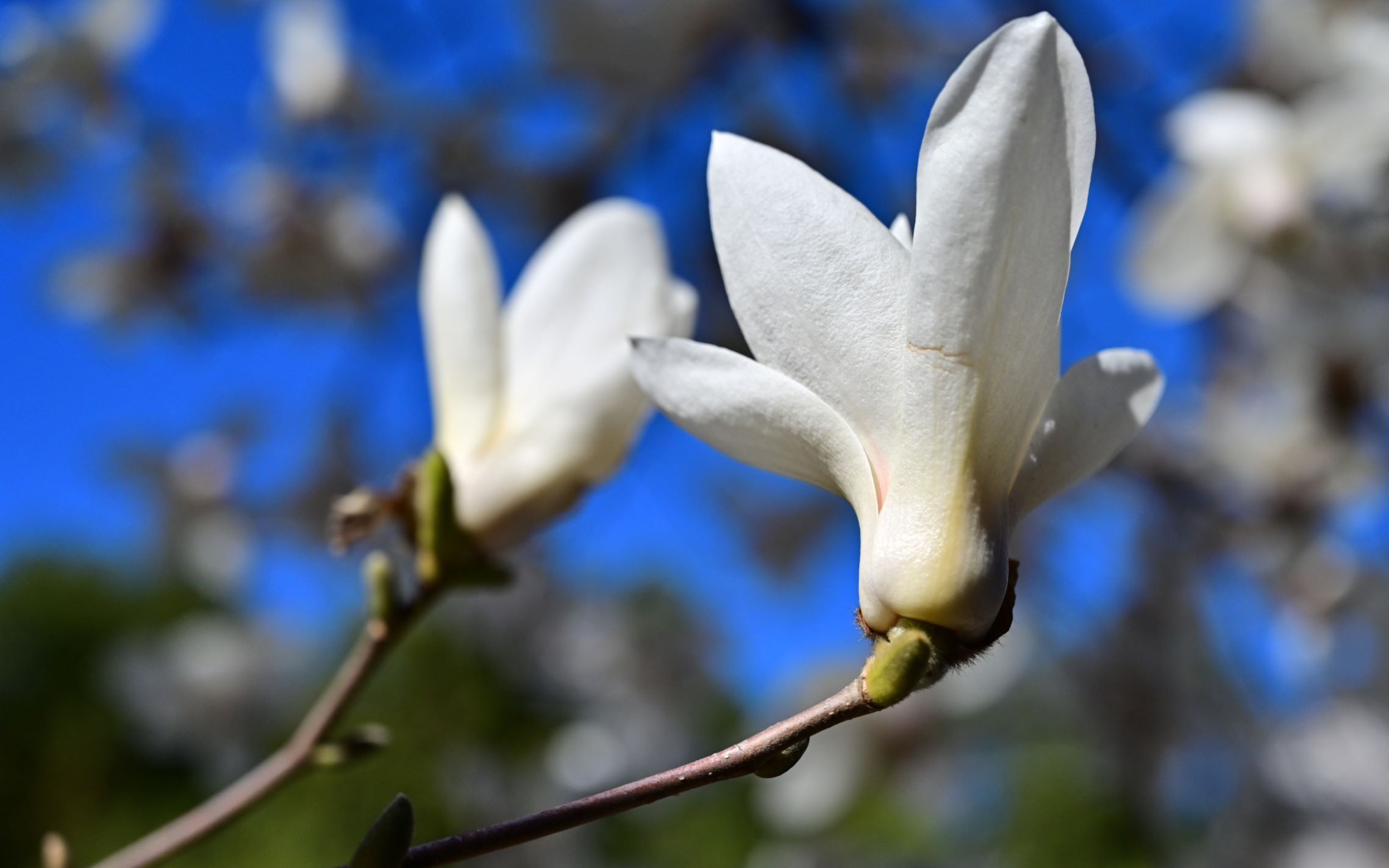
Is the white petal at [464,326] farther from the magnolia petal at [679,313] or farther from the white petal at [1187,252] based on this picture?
the white petal at [1187,252]

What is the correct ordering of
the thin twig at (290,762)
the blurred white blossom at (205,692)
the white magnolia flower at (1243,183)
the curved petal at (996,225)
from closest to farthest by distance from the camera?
the curved petal at (996,225), the thin twig at (290,762), the white magnolia flower at (1243,183), the blurred white blossom at (205,692)

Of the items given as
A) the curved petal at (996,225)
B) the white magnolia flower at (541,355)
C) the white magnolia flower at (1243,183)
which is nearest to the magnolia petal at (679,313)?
the white magnolia flower at (541,355)

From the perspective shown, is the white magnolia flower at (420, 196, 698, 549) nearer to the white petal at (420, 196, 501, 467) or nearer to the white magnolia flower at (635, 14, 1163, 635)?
the white petal at (420, 196, 501, 467)

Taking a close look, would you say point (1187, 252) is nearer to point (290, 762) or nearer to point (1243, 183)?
point (1243, 183)

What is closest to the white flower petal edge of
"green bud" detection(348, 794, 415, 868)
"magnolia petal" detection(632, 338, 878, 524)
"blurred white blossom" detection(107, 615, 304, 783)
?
"magnolia petal" detection(632, 338, 878, 524)

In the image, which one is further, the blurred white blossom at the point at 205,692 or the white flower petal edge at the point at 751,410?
the blurred white blossom at the point at 205,692
